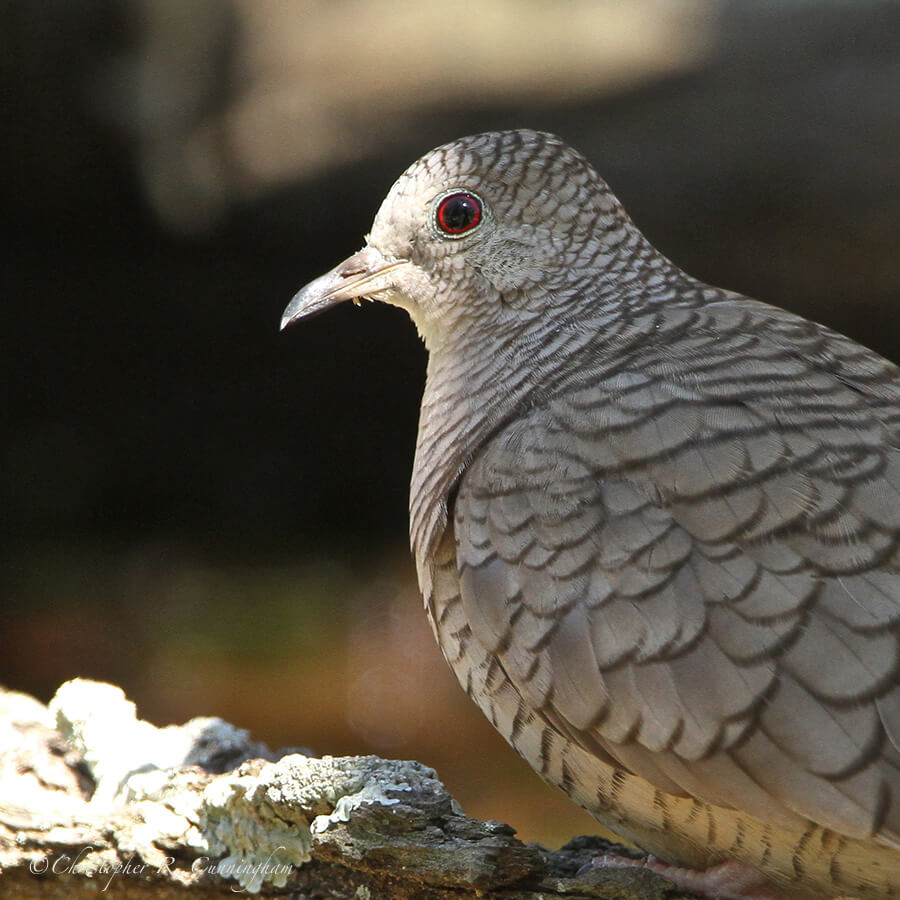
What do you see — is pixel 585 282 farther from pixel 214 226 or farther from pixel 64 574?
pixel 64 574

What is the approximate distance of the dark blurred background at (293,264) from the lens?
416 centimetres

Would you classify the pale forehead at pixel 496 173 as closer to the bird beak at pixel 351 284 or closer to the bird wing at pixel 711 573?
the bird beak at pixel 351 284

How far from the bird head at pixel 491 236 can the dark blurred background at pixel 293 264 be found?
6.25 ft

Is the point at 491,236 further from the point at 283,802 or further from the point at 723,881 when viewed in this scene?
the point at 723,881

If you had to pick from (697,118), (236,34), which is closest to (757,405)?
(697,118)

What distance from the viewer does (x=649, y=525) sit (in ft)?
6.09

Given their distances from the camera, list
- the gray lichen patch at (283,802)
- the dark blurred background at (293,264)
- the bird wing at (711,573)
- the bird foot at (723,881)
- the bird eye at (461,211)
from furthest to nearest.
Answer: the dark blurred background at (293,264) < the bird eye at (461,211) < the gray lichen patch at (283,802) < the bird foot at (723,881) < the bird wing at (711,573)

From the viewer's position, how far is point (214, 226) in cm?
471

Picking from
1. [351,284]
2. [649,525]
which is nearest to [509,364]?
[351,284]

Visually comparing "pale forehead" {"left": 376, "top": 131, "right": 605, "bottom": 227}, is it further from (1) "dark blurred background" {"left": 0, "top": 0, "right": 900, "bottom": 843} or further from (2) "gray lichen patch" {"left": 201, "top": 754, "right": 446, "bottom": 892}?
(1) "dark blurred background" {"left": 0, "top": 0, "right": 900, "bottom": 843}

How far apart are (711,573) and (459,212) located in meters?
0.93

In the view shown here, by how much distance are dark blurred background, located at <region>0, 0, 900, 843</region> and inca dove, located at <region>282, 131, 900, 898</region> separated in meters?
1.99

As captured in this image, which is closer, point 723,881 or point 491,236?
point 723,881

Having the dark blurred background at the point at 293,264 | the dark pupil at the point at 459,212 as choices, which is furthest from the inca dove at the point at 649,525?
the dark blurred background at the point at 293,264
